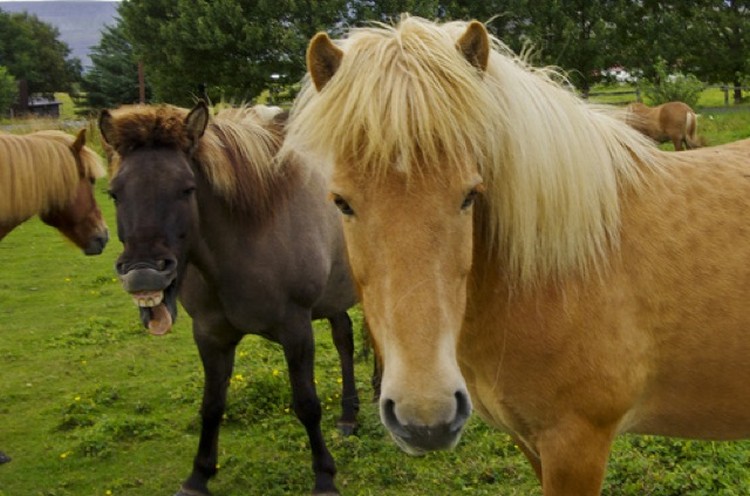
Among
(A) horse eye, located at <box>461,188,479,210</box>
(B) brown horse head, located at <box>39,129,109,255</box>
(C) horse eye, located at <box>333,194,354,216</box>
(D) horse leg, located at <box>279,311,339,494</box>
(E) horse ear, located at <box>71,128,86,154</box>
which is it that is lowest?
(D) horse leg, located at <box>279,311,339,494</box>

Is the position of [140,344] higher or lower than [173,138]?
lower

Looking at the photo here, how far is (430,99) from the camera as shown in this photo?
5.90ft

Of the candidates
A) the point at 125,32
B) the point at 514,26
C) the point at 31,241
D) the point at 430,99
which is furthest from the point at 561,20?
the point at 430,99

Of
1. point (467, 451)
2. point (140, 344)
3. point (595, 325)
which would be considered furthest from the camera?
point (140, 344)

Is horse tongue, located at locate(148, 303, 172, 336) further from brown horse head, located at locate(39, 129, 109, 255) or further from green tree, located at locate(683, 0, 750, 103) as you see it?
green tree, located at locate(683, 0, 750, 103)

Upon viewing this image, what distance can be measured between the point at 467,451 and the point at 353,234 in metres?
2.68

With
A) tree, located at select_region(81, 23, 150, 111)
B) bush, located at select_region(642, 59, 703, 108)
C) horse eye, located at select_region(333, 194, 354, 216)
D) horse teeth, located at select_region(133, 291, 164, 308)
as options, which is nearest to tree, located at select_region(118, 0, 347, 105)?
tree, located at select_region(81, 23, 150, 111)

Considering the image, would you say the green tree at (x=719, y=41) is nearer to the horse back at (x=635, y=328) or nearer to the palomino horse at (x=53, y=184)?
the palomino horse at (x=53, y=184)

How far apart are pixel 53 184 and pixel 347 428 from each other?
284 centimetres

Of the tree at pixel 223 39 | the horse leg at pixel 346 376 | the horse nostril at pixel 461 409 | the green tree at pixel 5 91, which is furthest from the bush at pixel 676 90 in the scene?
the green tree at pixel 5 91

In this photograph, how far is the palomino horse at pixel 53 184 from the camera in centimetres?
491

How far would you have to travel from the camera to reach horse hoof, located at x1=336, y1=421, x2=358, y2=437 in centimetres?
474

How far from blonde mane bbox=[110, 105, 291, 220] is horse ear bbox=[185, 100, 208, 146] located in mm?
35

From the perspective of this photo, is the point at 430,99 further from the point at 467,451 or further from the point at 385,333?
the point at 467,451
